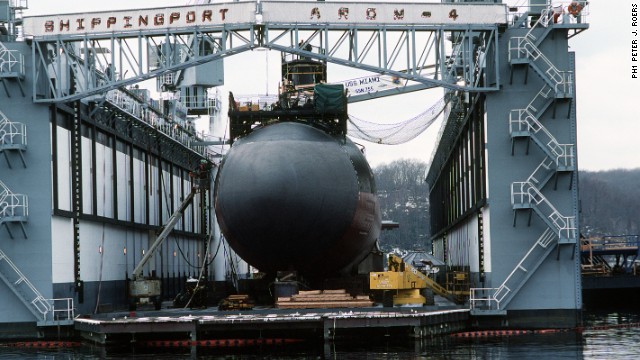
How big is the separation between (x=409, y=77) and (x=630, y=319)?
18.3 metres

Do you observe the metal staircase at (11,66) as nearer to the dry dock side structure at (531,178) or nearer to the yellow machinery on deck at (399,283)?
the yellow machinery on deck at (399,283)

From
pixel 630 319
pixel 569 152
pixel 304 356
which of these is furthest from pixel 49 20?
pixel 630 319

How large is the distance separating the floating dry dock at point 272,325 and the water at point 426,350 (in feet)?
1.65

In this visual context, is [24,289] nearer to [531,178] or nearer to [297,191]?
[297,191]

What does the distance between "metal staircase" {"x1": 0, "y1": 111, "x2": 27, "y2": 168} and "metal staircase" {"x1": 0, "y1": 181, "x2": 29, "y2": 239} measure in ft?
3.74

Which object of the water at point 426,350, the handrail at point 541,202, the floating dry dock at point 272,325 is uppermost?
the handrail at point 541,202

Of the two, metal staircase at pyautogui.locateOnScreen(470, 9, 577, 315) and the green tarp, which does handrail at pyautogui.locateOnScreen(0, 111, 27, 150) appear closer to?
the green tarp

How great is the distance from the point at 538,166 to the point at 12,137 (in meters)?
19.6

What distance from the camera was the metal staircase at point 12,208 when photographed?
3894cm

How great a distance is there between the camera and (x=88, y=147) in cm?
4516

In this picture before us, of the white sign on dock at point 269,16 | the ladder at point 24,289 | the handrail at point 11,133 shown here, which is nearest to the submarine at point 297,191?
the white sign on dock at point 269,16

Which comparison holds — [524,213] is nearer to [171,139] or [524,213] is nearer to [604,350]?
[604,350]

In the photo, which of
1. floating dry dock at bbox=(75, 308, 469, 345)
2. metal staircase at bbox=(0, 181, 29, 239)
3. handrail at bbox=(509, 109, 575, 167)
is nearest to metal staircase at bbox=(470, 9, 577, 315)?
handrail at bbox=(509, 109, 575, 167)

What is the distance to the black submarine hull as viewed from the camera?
36.1 metres
